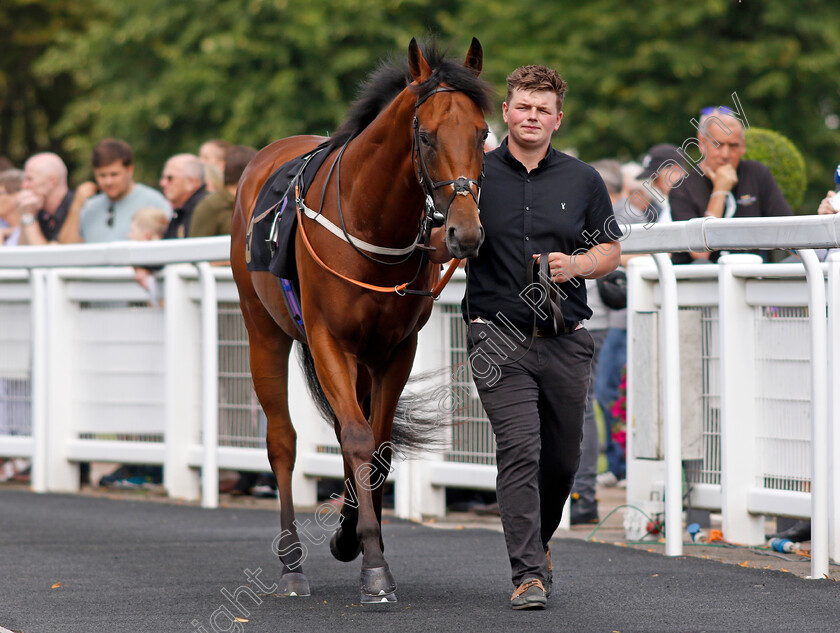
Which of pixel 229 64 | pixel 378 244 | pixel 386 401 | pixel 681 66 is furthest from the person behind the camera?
pixel 229 64

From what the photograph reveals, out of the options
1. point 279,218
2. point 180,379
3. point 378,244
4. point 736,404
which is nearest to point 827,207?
point 736,404

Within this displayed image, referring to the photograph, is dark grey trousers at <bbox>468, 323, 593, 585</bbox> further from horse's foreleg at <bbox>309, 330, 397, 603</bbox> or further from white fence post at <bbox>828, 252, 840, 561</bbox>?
white fence post at <bbox>828, 252, 840, 561</bbox>

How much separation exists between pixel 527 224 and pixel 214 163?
21.7 feet

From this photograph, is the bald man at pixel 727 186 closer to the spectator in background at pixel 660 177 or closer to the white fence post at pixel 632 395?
the spectator in background at pixel 660 177

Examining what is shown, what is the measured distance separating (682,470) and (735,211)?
1787mm

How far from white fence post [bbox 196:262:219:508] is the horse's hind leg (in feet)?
7.40

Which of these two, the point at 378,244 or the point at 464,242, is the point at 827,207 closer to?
the point at 378,244

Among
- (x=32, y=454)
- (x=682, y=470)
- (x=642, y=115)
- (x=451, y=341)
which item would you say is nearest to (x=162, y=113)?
(x=642, y=115)

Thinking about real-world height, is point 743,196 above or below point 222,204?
below

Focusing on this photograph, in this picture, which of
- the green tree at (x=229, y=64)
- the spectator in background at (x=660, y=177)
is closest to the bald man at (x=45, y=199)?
the spectator in background at (x=660, y=177)

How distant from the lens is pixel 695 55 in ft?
71.9

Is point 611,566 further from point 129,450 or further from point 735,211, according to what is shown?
point 129,450

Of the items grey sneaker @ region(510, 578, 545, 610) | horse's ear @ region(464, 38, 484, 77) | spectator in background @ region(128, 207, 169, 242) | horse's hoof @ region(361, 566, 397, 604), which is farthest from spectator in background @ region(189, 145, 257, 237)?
grey sneaker @ region(510, 578, 545, 610)

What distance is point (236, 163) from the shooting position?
10492 mm
